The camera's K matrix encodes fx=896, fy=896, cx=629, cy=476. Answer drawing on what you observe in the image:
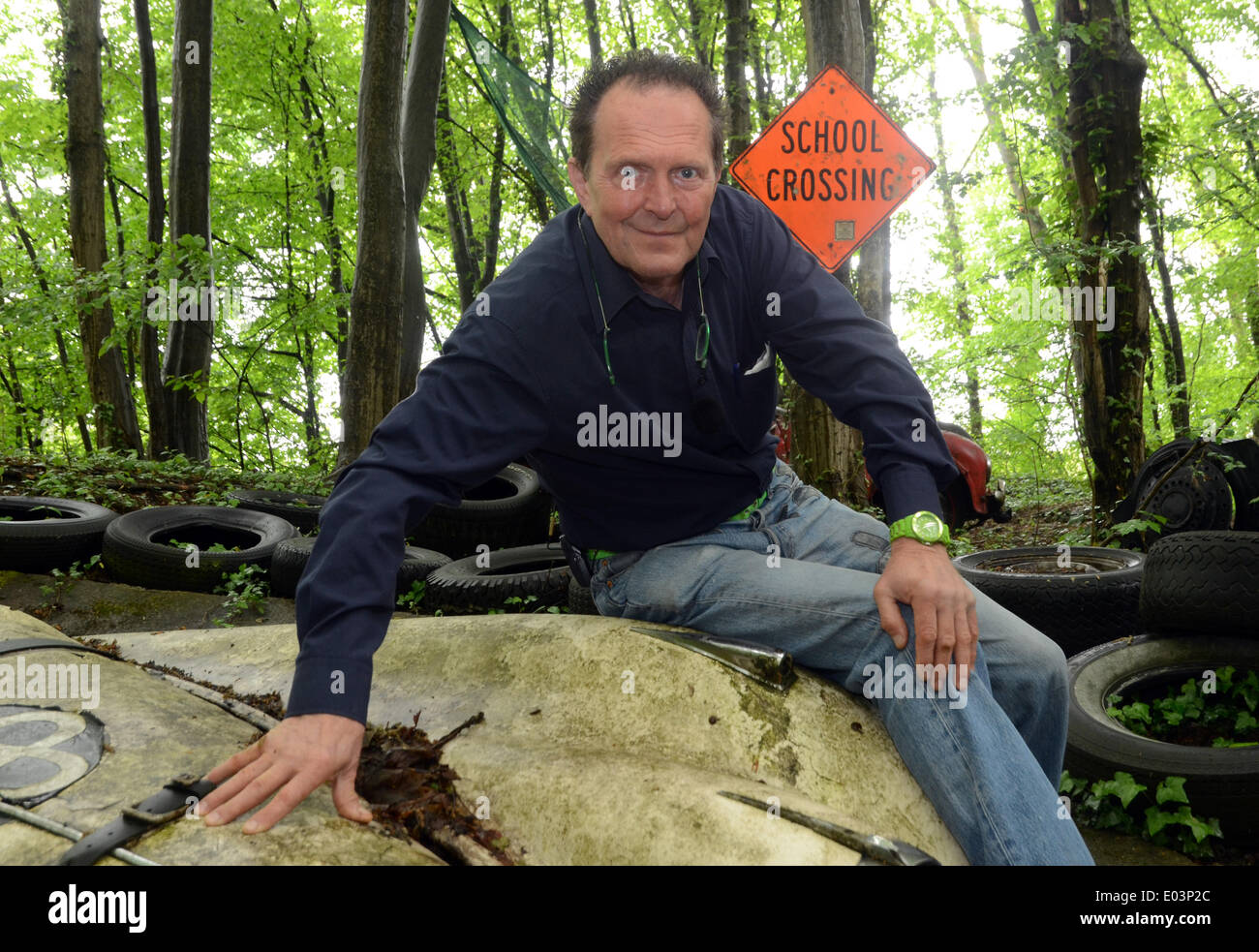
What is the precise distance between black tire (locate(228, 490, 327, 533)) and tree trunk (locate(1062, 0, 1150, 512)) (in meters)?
5.97

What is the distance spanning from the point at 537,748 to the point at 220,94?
687 inches

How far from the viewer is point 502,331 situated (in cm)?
216

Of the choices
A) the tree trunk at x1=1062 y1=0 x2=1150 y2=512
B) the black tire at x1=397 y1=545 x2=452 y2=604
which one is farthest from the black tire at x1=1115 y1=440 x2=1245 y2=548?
the black tire at x1=397 y1=545 x2=452 y2=604

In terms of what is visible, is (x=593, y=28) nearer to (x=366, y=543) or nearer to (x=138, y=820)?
(x=366, y=543)

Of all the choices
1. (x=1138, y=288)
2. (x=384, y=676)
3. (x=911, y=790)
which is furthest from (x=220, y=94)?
(x=911, y=790)

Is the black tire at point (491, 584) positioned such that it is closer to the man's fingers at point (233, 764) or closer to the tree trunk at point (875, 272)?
the man's fingers at point (233, 764)

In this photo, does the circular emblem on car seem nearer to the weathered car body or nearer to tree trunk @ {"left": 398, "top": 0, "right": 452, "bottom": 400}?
the weathered car body

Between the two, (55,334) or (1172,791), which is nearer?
(1172,791)

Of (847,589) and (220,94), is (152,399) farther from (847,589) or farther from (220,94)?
(847,589)

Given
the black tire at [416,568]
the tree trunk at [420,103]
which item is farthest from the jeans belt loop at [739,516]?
the tree trunk at [420,103]

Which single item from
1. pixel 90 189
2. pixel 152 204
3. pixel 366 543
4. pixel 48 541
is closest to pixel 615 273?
pixel 366 543

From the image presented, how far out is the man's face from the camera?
7.25 ft

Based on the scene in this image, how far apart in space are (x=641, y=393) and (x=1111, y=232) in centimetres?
614

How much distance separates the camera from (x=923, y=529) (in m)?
2.02
